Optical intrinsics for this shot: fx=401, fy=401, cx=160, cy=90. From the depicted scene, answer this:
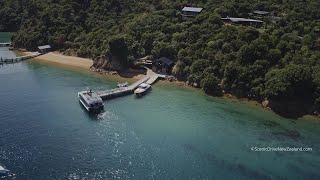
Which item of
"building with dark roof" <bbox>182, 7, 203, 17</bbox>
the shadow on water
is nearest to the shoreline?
the shadow on water

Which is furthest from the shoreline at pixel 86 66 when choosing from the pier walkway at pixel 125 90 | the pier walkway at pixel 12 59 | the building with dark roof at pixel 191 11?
the building with dark roof at pixel 191 11

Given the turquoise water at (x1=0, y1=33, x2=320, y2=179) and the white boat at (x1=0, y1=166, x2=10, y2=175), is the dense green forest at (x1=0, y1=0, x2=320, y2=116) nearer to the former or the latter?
the turquoise water at (x1=0, y1=33, x2=320, y2=179)

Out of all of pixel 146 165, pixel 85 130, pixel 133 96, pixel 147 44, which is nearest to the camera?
pixel 146 165

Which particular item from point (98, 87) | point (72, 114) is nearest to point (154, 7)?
point (98, 87)

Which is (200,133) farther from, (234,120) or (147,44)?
(147,44)

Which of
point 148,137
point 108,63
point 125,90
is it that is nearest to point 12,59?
point 108,63

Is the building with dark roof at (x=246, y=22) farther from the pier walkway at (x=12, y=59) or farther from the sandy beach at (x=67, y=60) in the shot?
the pier walkway at (x=12, y=59)
